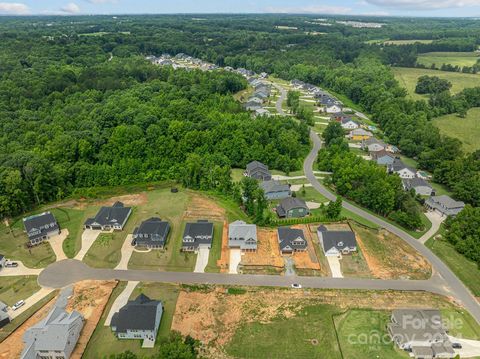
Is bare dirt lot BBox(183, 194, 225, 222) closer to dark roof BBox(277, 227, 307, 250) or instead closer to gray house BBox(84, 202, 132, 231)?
gray house BBox(84, 202, 132, 231)

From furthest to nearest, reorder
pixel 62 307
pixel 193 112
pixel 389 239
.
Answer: pixel 193 112 → pixel 389 239 → pixel 62 307

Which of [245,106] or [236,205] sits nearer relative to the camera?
[236,205]

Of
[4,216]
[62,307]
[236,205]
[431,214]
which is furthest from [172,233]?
[431,214]

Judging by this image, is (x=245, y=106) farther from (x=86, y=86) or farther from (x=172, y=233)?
(x=172, y=233)

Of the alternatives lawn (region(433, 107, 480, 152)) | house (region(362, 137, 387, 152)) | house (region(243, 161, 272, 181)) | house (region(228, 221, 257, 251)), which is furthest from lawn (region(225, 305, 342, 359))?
lawn (region(433, 107, 480, 152))

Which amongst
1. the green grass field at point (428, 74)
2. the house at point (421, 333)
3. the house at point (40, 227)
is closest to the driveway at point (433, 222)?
the house at point (421, 333)
